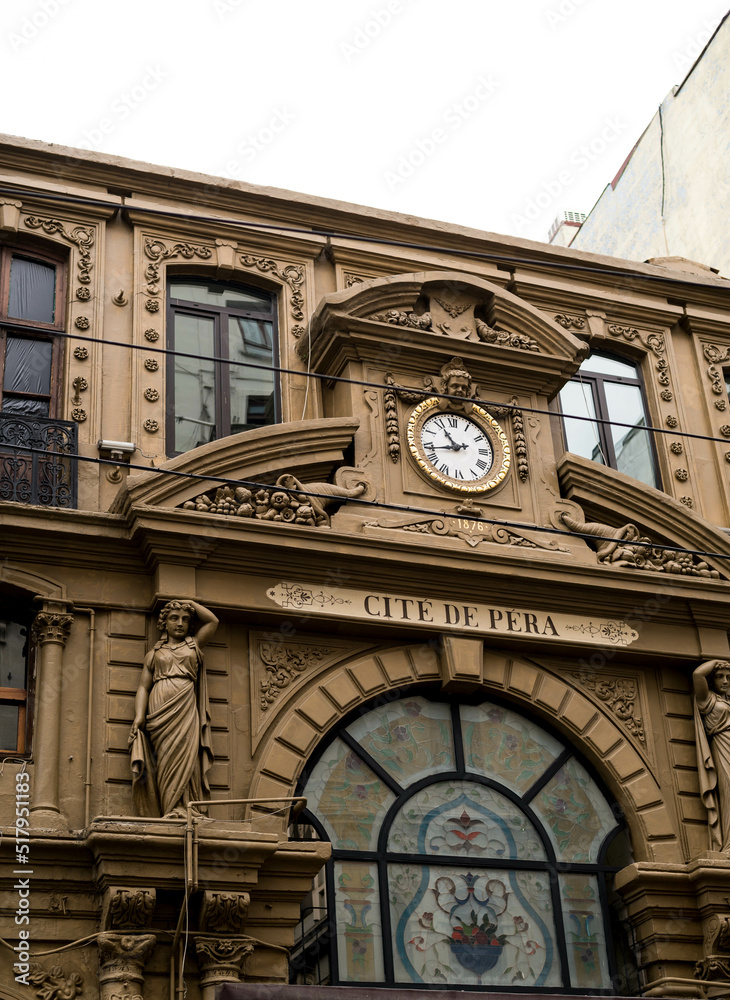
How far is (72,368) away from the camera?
15.4 m

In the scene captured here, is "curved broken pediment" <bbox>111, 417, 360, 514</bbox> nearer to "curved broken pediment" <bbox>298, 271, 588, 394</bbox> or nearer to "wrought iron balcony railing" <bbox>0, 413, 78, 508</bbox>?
"wrought iron balcony railing" <bbox>0, 413, 78, 508</bbox>

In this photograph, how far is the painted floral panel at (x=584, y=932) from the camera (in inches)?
558

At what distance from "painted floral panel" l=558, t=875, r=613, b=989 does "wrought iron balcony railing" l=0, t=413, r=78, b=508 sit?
660 cm

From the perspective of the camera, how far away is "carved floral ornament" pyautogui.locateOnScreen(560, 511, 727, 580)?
16016 millimetres

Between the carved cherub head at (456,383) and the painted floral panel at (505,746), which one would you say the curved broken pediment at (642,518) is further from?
the painted floral panel at (505,746)

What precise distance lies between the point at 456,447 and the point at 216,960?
659 centimetres

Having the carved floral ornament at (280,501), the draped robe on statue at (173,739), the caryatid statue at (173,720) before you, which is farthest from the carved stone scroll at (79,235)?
the draped robe on statue at (173,739)

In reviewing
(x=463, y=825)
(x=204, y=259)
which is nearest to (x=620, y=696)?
(x=463, y=825)

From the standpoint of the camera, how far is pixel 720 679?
15.7m

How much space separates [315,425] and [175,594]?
269 centimetres

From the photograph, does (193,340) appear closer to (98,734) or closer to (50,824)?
(98,734)

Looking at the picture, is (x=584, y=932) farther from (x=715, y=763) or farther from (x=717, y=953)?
(x=715, y=763)

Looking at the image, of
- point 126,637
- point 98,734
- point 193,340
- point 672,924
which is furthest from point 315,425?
point 672,924

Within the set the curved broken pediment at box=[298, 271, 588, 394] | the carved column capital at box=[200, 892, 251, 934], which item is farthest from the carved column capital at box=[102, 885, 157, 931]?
the curved broken pediment at box=[298, 271, 588, 394]
